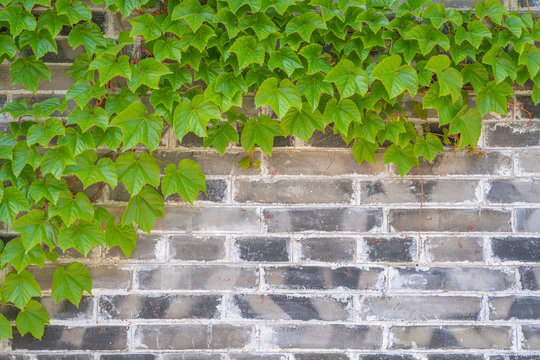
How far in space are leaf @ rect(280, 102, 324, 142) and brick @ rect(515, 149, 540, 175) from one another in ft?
1.81

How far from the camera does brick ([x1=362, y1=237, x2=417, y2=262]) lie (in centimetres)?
119

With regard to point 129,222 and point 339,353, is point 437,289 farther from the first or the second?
point 129,222

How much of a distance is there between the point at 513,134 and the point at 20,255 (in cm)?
133

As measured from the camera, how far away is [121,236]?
115cm

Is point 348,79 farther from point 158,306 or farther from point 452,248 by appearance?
point 158,306

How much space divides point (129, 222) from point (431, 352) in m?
0.89

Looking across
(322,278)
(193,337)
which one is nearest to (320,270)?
(322,278)

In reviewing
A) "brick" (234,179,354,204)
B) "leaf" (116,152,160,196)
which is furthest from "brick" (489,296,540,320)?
"leaf" (116,152,160,196)

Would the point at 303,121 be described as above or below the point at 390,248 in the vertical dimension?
above

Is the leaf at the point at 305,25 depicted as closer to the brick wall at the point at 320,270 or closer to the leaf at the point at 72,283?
the brick wall at the point at 320,270

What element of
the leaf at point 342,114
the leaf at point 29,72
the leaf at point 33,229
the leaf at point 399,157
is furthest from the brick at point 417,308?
the leaf at point 29,72

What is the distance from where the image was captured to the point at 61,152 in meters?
1.06

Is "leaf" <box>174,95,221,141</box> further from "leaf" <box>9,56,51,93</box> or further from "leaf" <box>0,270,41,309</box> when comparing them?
"leaf" <box>0,270,41,309</box>

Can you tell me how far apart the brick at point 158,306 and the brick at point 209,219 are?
19 cm
